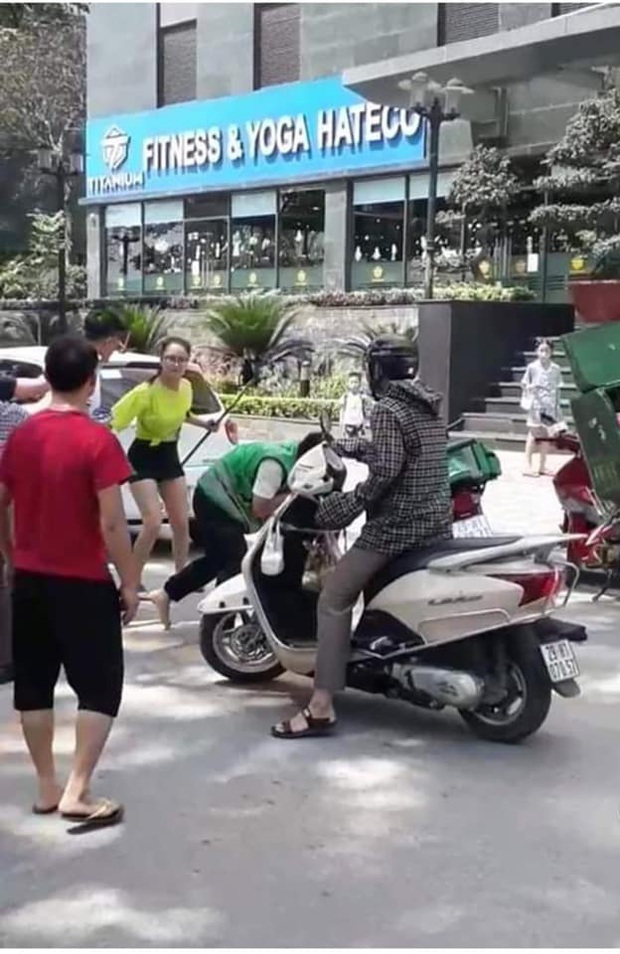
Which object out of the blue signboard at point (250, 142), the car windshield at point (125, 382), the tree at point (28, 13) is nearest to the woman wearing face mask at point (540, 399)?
the car windshield at point (125, 382)

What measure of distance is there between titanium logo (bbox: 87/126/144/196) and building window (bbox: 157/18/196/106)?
170 cm

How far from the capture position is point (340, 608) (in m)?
5.43

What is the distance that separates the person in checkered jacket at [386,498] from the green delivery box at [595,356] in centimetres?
335

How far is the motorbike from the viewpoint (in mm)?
5254

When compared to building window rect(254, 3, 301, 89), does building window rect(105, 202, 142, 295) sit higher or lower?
lower

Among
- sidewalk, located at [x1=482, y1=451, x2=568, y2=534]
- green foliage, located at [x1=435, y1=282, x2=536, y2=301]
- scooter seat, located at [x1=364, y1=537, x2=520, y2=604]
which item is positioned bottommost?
sidewalk, located at [x1=482, y1=451, x2=568, y2=534]

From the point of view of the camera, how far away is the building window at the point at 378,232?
27422 mm

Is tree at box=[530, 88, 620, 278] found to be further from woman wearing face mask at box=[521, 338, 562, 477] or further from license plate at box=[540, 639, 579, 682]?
license plate at box=[540, 639, 579, 682]

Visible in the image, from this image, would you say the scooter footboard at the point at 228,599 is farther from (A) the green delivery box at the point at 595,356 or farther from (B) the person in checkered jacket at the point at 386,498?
(A) the green delivery box at the point at 595,356

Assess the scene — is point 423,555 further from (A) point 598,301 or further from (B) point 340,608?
(A) point 598,301

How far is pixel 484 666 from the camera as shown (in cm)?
538

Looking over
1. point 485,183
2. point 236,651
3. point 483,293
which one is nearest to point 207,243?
point 485,183

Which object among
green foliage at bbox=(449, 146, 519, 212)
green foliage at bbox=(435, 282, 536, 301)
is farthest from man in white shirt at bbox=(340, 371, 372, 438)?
green foliage at bbox=(449, 146, 519, 212)

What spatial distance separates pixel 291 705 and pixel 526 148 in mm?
19905
